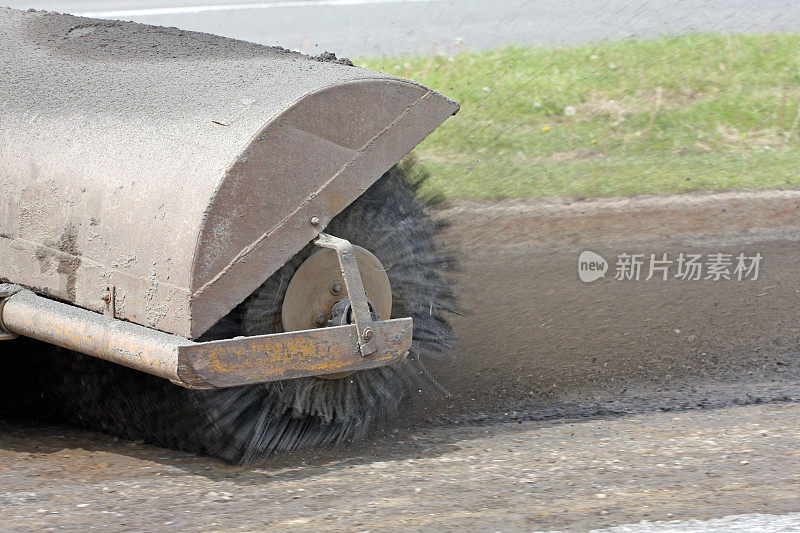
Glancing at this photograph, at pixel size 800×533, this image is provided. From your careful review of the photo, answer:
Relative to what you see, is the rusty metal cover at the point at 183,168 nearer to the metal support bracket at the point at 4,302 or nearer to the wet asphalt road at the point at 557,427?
the metal support bracket at the point at 4,302

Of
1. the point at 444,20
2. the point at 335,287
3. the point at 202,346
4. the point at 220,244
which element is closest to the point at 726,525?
the point at 335,287

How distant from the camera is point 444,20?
1065 cm

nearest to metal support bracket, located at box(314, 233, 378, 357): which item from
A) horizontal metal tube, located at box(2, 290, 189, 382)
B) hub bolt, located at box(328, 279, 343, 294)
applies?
hub bolt, located at box(328, 279, 343, 294)

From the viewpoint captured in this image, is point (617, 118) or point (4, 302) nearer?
point (4, 302)

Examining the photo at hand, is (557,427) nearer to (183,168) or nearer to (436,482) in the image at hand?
(436,482)

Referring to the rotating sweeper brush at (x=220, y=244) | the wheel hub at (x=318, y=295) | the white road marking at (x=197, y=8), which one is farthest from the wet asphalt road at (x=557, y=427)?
the white road marking at (x=197, y=8)

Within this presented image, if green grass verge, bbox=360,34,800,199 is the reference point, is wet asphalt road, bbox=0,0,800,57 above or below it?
above

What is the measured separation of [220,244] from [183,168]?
28 centimetres

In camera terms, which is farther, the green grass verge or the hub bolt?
the green grass verge

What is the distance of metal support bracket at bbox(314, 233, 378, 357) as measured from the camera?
347 cm

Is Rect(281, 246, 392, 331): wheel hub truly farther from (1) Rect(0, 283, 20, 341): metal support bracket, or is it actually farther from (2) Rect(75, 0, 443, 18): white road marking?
(2) Rect(75, 0, 443, 18): white road marking

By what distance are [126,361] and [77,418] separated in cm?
99

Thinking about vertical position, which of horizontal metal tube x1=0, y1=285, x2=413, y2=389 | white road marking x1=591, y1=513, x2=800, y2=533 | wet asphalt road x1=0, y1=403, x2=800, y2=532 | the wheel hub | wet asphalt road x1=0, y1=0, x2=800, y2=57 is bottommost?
white road marking x1=591, y1=513, x2=800, y2=533

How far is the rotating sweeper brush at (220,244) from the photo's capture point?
3.29 metres
